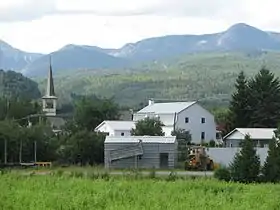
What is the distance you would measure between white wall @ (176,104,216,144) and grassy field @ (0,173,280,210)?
40005mm

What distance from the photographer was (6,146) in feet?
150

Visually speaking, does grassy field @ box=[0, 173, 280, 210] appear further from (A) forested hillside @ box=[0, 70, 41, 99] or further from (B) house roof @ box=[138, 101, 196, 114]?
(A) forested hillside @ box=[0, 70, 41, 99]

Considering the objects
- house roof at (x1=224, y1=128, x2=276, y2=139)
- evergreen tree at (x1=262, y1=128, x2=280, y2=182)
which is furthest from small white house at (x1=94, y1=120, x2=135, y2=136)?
evergreen tree at (x1=262, y1=128, x2=280, y2=182)

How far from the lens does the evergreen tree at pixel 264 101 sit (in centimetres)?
A: 6397

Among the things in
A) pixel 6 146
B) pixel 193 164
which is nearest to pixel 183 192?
pixel 193 164

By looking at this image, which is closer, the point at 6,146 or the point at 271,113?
the point at 6,146

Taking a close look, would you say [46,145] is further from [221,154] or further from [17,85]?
[17,85]

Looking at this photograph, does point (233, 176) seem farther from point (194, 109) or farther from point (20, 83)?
point (20, 83)

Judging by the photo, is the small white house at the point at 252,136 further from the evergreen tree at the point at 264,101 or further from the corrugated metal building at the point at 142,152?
the corrugated metal building at the point at 142,152

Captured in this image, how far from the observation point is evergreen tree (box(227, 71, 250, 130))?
64.2m

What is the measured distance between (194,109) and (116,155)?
2267 cm

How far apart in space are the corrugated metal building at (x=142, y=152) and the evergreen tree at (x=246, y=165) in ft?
46.6

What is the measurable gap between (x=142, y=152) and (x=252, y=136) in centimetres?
1221

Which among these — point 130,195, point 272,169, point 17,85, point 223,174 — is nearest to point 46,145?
point 223,174
